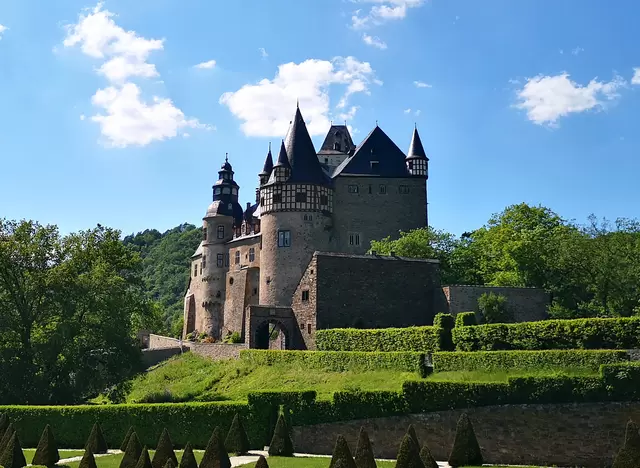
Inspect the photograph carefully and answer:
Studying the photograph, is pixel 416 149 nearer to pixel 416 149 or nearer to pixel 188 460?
pixel 416 149

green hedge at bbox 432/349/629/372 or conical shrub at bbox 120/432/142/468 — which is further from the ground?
green hedge at bbox 432/349/629/372

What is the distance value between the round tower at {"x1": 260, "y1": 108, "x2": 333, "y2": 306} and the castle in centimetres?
8

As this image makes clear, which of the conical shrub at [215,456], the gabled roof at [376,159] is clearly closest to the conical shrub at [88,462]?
the conical shrub at [215,456]

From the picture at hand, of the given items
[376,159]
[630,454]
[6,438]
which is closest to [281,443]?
[6,438]

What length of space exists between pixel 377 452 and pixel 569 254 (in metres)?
24.8

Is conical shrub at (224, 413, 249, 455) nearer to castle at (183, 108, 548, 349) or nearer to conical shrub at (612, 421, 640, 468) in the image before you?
castle at (183, 108, 548, 349)

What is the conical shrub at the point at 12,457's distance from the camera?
31438 mm

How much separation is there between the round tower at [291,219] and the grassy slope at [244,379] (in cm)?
888

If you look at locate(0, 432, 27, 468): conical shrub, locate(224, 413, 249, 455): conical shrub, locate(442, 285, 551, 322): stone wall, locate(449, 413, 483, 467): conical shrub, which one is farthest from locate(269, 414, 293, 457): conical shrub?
locate(442, 285, 551, 322): stone wall

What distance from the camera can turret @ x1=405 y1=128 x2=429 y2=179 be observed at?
6619 centimetres

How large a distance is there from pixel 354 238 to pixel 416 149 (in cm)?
981

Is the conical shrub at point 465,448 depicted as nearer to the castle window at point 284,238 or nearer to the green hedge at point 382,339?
the green hedge at point 382,339

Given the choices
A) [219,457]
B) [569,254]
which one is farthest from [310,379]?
[569,254]

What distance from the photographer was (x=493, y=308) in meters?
45.3
